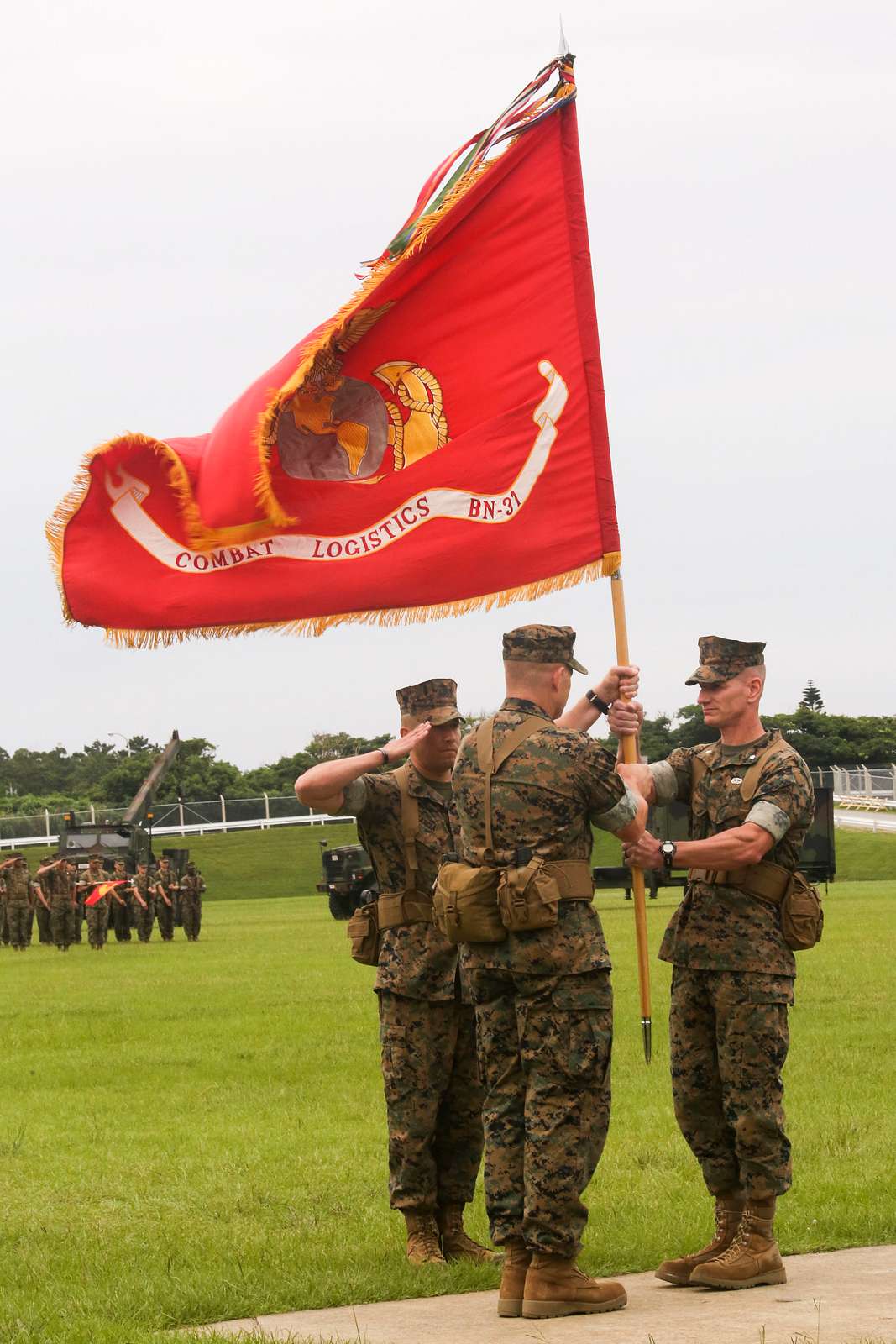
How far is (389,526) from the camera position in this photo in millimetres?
7891

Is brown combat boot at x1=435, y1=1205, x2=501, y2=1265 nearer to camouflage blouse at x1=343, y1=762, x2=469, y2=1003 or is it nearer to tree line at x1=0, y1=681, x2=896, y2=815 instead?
camouflage blouse at x1=343, y1=762, x2=469, y2=1003

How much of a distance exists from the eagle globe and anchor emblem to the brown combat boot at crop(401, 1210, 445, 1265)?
299cm

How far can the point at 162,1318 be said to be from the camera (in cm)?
611

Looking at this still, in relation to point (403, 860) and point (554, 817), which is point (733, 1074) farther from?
point (403, 860)

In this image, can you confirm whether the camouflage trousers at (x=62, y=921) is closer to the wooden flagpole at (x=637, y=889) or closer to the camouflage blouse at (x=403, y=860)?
the camouflage blouse at (x=403, y=860)

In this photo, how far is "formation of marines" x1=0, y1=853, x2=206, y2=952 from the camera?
96.0 ft

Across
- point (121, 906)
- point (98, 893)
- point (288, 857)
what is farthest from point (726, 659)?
point (288, 857)

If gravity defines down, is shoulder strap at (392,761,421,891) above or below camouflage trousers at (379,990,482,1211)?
above

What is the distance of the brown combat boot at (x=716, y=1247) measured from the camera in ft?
21.3

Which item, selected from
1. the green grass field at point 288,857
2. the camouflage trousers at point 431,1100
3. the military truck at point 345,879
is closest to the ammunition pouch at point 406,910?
the camouflage trousers at point 431,1100

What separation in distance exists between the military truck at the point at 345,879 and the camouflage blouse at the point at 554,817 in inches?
1100

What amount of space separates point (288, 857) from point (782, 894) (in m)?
54.5

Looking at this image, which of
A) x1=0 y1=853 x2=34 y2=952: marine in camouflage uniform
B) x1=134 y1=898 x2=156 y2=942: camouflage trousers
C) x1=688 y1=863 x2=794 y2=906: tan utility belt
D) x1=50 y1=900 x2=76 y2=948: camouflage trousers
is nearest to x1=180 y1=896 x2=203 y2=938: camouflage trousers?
x1=134 y1=898 x2=156 y2=942: camouflage trousers

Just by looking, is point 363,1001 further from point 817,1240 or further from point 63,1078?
point 817,1240
